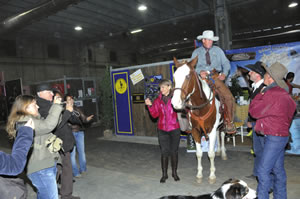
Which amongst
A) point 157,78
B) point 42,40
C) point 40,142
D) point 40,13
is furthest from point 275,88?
point 42,40

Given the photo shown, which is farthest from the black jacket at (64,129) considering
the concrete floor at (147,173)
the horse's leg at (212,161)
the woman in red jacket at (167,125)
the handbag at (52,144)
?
the horse's leg at (212,161)

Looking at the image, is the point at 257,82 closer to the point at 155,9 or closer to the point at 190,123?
the point at 190,123

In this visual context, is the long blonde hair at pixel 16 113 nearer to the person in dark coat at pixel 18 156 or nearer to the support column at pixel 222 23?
the person in dark coat at pixel 18 156

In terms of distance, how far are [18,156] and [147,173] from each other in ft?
11.8


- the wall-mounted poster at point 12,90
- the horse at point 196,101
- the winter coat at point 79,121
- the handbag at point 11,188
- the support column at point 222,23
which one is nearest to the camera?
the handbag at point 11,188

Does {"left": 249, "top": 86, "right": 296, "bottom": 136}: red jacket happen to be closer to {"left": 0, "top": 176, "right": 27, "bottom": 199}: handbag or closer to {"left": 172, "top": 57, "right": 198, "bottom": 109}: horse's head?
{"left": 172, "top": 57, "right": 198, "bottom": 109}: horse's head

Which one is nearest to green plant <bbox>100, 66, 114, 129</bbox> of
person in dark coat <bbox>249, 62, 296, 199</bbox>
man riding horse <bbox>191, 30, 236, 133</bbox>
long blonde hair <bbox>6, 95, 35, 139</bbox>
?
man riding horse <bbox>191, 30, 236, 133</bbox>

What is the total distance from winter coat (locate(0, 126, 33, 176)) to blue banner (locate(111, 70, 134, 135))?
22.3 feet

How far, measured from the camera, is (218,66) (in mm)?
4465

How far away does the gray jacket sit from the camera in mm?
2525

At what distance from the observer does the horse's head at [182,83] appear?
11.0 ft

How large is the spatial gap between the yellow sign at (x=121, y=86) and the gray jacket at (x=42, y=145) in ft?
19.9

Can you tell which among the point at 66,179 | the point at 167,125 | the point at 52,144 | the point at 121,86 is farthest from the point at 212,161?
the point at 121,86

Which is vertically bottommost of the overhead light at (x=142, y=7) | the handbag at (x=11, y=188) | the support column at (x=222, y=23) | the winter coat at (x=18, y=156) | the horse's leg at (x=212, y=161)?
the horse's leg at (x=212, y=161)
